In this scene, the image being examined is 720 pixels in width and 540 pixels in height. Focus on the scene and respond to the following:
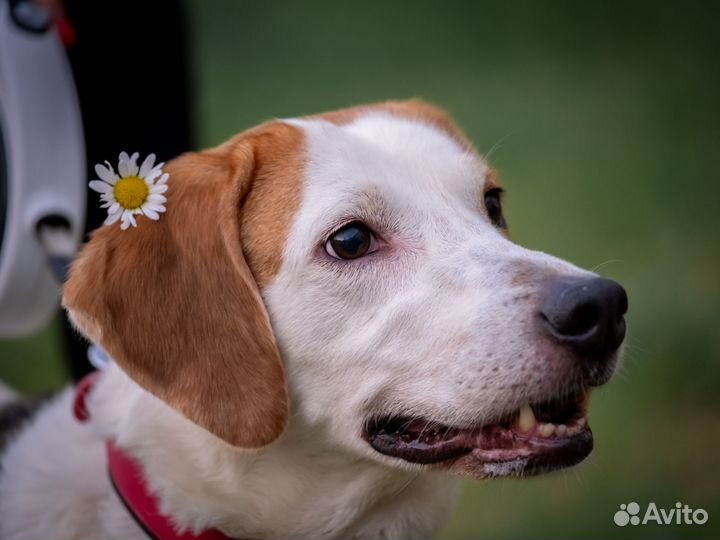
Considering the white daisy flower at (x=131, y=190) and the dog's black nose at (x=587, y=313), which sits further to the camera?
the white daisy flower at (x=131, y=190)

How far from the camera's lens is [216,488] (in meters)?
2.73

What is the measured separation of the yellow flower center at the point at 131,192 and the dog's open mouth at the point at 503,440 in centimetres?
89

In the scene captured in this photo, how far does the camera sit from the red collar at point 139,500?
272 centimetres

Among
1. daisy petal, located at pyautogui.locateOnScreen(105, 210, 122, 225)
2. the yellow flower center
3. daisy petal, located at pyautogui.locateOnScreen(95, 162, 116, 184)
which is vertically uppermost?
daisy petal, located at pyautogui.locateOnScreen(95, 162, 116, 184)

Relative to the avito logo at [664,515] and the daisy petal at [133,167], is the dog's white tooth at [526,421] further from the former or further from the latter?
the avito logo at [664,515]

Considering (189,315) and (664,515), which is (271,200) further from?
(664,515)

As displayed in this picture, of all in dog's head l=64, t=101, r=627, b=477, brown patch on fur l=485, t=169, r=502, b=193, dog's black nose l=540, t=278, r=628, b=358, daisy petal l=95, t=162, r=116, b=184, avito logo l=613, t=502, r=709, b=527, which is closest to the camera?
dog's black nose l=540, t=278, r=628, b=358

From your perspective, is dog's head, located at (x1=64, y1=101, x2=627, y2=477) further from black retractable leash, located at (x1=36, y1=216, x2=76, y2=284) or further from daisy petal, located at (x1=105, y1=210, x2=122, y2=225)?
black retractable leash, located at (x1=36, y1=216, x2=76, y2=284)

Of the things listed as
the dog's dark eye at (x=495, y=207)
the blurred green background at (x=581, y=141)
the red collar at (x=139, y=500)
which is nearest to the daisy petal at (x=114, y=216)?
the red collar at (x=139, y=500)

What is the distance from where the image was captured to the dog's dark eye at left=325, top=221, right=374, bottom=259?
8.95 feet

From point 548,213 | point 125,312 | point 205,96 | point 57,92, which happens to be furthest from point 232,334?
point 205,96

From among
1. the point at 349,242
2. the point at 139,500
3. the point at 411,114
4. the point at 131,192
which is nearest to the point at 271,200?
the point at 349,242

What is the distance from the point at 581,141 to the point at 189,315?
24.2 ft

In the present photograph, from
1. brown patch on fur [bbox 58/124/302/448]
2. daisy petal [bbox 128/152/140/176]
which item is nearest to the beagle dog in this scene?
brown patch on fur [bbox 58/124/302/448]
